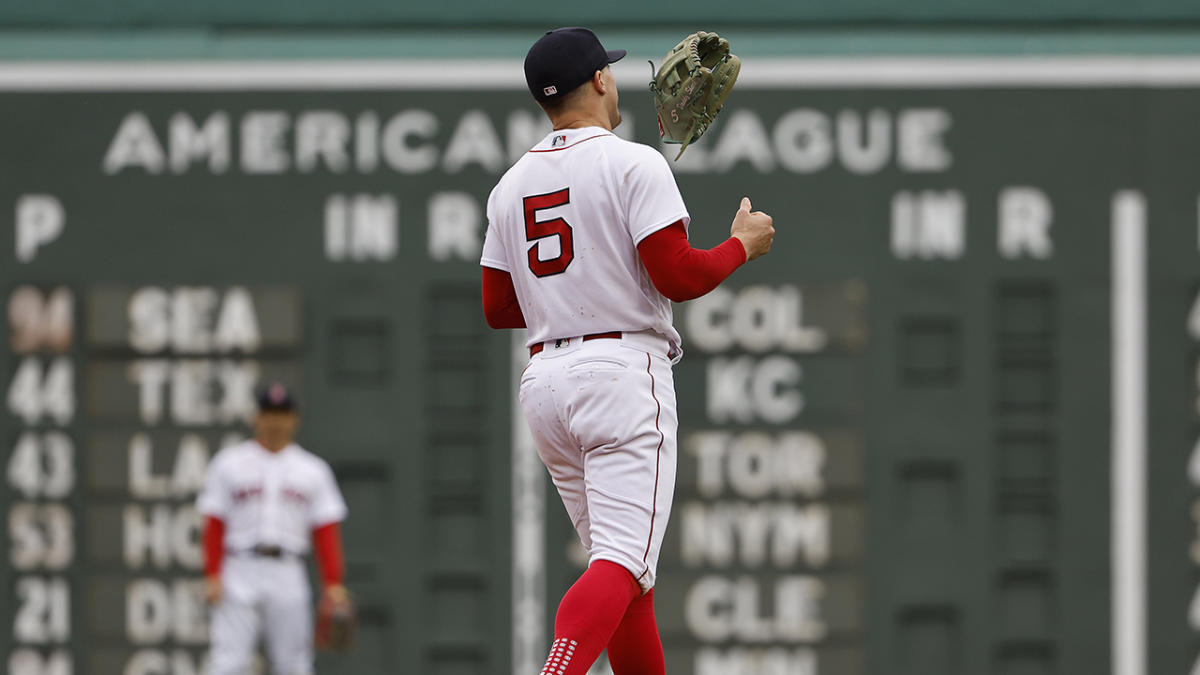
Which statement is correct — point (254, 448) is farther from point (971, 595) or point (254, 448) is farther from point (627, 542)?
point (627, 542)

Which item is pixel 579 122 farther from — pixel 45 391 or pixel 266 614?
pixel 45 391

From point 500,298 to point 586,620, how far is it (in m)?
0.75

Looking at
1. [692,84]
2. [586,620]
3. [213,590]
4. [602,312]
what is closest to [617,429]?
[602,312]

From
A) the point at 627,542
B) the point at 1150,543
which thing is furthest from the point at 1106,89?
the point at 627,542

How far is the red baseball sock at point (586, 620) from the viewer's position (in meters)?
2.79

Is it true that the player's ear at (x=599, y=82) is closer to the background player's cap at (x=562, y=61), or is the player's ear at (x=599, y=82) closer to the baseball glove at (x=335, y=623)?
the background player's cap at (x=562, y=61)

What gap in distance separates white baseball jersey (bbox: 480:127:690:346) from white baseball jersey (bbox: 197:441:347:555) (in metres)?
3.38

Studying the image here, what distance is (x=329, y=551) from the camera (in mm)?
6152

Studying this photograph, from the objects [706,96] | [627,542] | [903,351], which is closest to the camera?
[627,542]

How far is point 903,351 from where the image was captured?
6.25 m

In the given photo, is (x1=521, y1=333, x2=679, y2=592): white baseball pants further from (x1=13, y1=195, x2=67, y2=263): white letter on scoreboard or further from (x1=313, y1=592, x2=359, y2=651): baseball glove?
(x1=13, y1=195, x2=67, y2=263): white letter on scoreboard

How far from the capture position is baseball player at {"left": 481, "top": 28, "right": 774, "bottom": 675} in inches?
114

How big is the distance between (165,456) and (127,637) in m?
0.76

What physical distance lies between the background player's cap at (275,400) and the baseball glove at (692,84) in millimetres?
3264
